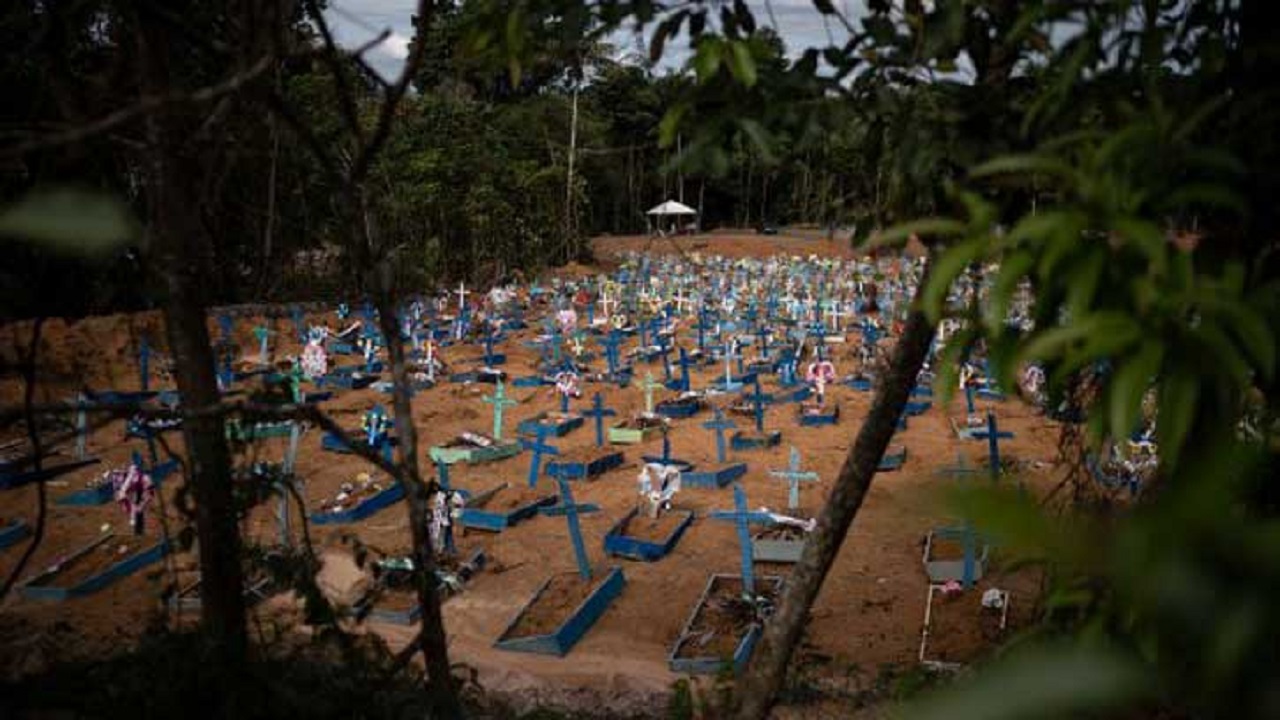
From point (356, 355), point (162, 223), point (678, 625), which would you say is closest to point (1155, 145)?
point (162, 223)

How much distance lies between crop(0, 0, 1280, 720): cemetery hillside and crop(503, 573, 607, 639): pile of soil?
7cm

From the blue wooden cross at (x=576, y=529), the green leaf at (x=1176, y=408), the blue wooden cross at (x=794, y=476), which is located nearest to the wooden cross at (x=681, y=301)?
the blue wooden cross at (x=794, y=476)

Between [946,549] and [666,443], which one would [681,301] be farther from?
[946,549]

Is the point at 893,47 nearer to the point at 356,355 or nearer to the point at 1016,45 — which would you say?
the point at 1016,45

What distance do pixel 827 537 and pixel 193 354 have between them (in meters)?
2.00

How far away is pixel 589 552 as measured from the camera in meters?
8.57

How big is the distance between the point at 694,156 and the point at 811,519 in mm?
7467

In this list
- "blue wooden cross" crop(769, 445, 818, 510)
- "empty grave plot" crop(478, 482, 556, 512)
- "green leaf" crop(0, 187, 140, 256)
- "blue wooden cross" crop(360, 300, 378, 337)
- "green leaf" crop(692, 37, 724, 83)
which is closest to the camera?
"green leaf" crop(0, 187, 140, 256)

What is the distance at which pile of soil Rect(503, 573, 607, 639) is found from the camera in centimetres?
698

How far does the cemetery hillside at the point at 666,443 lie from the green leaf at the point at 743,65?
0.01 meters

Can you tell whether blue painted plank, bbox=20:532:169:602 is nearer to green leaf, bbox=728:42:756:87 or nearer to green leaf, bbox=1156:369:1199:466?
green leaf, bbox=728:42:756:87

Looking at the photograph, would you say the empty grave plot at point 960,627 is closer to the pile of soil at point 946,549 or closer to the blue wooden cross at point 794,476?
the pile of soil at point 946,549

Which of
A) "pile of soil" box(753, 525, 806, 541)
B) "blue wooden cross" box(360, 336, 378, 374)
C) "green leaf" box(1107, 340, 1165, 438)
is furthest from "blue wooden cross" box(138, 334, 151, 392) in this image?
"green leaf" box(1107, 340, 1165, 438)

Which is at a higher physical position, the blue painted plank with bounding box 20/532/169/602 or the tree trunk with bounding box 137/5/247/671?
the tree trunk with bounding box 137/5/247/671
